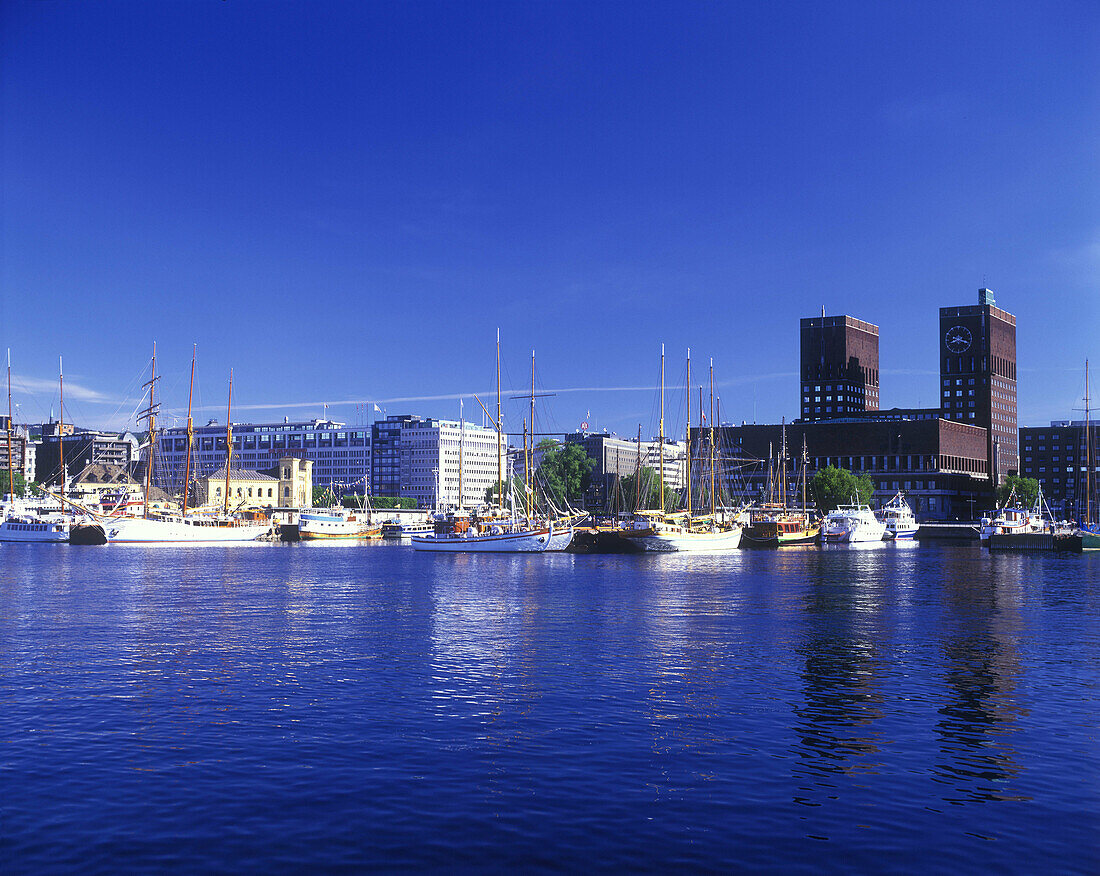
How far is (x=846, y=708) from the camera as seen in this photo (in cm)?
3158

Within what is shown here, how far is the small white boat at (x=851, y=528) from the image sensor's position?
177750 millimetres

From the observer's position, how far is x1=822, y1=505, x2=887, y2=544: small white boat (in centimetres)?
17775

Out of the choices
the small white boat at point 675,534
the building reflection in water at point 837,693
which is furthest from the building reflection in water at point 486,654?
the small white boat at point 675,534

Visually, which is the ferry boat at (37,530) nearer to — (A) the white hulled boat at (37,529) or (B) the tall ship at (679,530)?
(A) the white hulled boat at (37,529)

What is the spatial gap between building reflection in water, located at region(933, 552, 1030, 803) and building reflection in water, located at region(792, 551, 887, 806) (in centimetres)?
188

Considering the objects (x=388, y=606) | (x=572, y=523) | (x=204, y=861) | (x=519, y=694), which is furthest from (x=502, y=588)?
(x=572, y=523)

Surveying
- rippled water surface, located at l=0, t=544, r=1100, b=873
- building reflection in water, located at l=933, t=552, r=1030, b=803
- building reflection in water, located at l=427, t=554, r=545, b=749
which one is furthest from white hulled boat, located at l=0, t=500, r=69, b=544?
building reflection in water, located at l=933, t=552, r=1030, b=803

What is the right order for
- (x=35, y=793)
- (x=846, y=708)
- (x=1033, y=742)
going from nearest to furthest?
(x=35, y=793), (x=1033, y=742), (x=846, y=708)

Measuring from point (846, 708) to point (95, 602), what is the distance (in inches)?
1879

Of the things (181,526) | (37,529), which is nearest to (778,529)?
(181,526)

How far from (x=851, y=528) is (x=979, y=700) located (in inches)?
5933

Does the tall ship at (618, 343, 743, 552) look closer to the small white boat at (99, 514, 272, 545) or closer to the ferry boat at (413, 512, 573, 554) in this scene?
the ferry boat at (413, 512, 573, 554)

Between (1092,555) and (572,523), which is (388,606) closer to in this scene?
(572,523)

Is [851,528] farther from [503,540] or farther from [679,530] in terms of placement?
[503,540]
